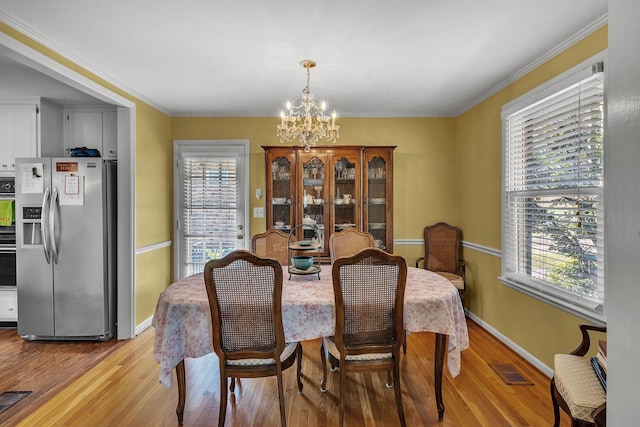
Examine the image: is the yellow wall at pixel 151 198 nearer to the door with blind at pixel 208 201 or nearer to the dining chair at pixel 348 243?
the door with blind at pixel 208 201

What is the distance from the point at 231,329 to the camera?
1.94 metres

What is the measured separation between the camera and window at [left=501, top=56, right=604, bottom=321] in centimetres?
227

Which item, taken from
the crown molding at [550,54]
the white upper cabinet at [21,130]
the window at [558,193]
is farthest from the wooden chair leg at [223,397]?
the white upper cabinet at [21,130]

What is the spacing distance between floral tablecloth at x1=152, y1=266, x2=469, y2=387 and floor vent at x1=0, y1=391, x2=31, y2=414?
1257mm

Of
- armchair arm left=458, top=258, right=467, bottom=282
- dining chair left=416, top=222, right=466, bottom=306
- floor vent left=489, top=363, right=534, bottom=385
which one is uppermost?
dining chair left=416, top=222, right=466, bottom=306

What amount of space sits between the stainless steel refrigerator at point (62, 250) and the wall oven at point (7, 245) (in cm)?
40

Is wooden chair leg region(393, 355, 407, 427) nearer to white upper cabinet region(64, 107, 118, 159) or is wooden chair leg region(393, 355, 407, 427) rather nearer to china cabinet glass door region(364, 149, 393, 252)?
china cabinet glass door region(364, 149, 393, 252)

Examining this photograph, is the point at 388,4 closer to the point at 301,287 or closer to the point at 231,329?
the point at 301,287

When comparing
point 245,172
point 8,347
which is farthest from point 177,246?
point 8,347

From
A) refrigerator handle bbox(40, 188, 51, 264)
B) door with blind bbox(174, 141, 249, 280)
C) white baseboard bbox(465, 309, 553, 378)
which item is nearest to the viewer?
white baseboard bbox(465, 309, 553, 378)

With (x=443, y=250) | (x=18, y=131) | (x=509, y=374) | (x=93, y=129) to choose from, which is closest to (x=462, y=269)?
(x=443, y=250)

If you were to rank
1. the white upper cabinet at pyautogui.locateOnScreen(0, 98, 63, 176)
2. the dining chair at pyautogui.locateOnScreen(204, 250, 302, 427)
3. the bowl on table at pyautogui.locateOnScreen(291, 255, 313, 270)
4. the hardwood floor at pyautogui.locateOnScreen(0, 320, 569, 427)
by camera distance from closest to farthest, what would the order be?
the dining chair at pyautogui.locateOnScreen(204, 250, 302, 427), the hardwood floor at pyautogui.locateOnScreen(0, 320, 569, 427), the bowl on table at pyautogui.locateOnScreen(291, 255, 313, 270), the white upper cabinet at pyautogui.locateOnScreen(0, 98, 63, 176)

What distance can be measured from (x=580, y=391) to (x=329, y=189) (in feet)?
9.69

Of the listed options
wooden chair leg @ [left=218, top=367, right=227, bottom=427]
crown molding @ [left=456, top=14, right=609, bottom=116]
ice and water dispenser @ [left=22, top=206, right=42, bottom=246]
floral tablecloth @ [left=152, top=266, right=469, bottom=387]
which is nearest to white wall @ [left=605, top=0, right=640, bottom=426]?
floral tablecloth @ [left=152, top=266, right=469, bottom=387]
